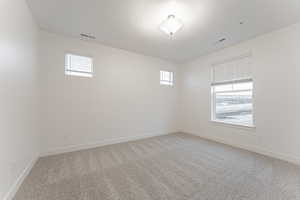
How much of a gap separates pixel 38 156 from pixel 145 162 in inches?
90.5

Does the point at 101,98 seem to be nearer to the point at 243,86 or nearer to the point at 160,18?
the point at 160,18

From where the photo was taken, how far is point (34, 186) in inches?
70.3

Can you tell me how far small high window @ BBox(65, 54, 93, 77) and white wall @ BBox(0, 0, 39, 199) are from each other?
0.67 metres

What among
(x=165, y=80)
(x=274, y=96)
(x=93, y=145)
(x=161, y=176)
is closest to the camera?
(x=161, y=176)

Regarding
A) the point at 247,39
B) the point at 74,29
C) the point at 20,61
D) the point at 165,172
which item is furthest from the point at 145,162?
the point at 247,39

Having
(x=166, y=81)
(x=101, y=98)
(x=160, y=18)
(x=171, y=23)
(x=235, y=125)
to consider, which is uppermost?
(x=160, y=18)

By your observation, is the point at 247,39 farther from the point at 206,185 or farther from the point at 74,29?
the point at 74,29

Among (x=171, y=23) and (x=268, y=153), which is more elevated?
(x=171, y=23)

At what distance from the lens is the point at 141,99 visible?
4.22 metres

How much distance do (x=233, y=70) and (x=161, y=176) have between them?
11.1 ft

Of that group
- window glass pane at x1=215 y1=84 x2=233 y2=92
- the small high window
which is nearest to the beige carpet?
window glass pane at x1=215 y1=84 x2=233 y2=92

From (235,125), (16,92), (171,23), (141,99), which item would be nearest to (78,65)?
(16,92)

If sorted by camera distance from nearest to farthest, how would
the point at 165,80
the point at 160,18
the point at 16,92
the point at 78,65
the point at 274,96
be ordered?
the point at 16,92, the point at 160,18, the point at 274,96, the point at 78,65, the point at 165,80

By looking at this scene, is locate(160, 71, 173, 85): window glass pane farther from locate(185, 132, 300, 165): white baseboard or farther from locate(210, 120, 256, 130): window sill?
locate(185, 132, 300, 165): white baseboard
